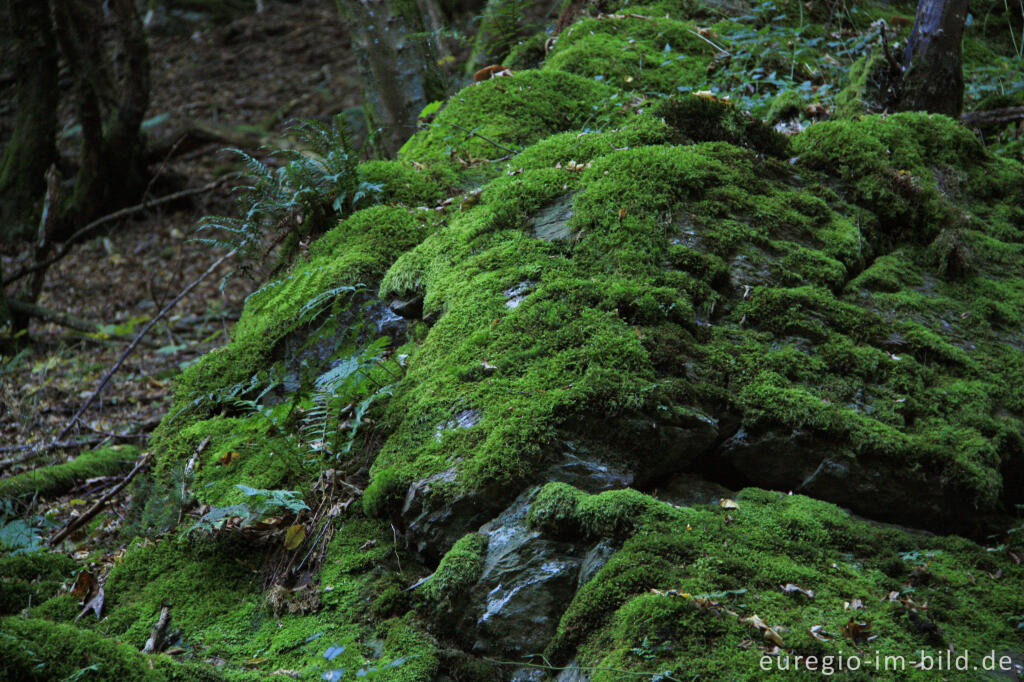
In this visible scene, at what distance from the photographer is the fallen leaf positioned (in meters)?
3.71

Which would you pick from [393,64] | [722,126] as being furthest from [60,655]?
[393,64]

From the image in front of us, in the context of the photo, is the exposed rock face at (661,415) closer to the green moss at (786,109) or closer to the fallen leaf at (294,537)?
the fallen leaf at (294,537)

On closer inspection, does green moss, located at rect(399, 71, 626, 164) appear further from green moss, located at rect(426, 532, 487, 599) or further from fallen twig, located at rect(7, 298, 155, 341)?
fallen twig, located at rect(7, 298, 155, 341)

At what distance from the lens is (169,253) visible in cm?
1137

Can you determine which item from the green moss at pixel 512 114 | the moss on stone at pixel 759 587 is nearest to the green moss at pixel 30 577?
the moss on stone at pixel 759 587

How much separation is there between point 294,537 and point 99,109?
1142 centimetres

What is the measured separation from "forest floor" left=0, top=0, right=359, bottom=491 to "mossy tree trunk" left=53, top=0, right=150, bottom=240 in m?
0.52

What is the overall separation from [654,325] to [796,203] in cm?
160

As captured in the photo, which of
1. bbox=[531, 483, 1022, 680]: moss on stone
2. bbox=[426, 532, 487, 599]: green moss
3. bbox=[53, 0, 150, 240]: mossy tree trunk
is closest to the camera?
bbox=[531, 483, 1022, 680]: moss on stone

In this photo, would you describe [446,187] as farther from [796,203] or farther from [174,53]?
[174,53]

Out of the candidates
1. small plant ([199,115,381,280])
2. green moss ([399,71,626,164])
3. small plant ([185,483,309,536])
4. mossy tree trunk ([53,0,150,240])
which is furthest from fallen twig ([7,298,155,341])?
small plant ([185,483,309,536])

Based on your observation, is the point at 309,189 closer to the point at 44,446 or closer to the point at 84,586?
the point at 84,586

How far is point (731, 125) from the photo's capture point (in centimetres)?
492

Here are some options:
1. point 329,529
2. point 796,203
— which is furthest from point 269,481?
point 796,203
